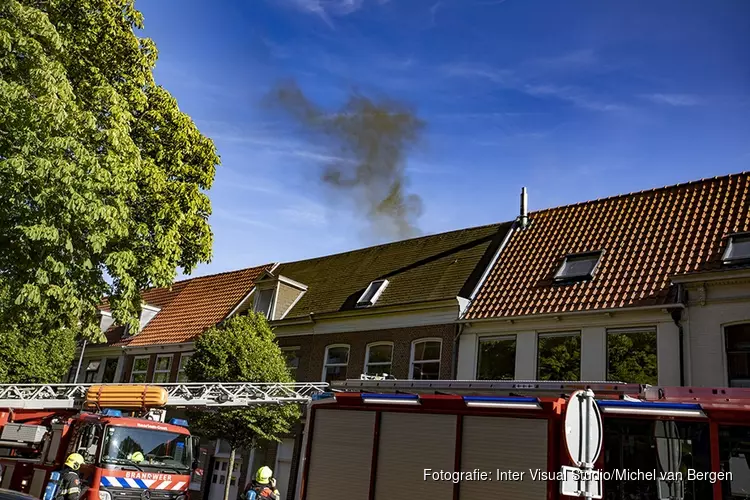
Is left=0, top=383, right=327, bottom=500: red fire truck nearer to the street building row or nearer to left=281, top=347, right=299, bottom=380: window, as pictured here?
the street building row

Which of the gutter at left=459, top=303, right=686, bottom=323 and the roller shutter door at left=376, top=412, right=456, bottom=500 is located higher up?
the gutter at left=459, top=303, right=686, bottom=323

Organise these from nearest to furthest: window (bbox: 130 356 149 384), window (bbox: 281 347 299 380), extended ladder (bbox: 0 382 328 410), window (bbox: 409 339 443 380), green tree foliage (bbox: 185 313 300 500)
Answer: extended ladder (bbox: 0 382 328 410) → green tree foliage (bbox: 185 313 300 500) → window (bbox: 409 339 443 380) → window (bbox: 281 347 299 380) → window (bbox: 130 356 149 384)

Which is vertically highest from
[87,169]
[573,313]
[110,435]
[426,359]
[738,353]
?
[87,169]

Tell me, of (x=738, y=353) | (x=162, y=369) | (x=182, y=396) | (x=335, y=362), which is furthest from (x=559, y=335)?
(x=162, y=369)

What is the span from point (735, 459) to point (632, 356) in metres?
7.67

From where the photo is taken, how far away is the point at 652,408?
7969mm

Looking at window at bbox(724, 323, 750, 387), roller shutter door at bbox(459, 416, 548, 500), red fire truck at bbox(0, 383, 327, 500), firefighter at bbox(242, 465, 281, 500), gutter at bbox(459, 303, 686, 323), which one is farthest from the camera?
gutter at bbox(459, 303, 686, 323)

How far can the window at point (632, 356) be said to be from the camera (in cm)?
1454

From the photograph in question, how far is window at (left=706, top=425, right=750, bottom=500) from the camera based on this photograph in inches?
284

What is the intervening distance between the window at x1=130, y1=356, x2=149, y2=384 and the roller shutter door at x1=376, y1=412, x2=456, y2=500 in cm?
2198

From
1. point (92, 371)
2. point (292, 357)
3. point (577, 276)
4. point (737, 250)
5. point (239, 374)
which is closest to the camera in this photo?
point (737, 250)

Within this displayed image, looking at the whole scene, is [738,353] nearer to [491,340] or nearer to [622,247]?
[622,247]

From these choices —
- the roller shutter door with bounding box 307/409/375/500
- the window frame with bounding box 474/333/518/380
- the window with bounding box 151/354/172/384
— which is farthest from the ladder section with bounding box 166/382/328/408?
the window with bounding box 151/354/172/384

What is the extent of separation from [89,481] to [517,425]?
8.67 m
